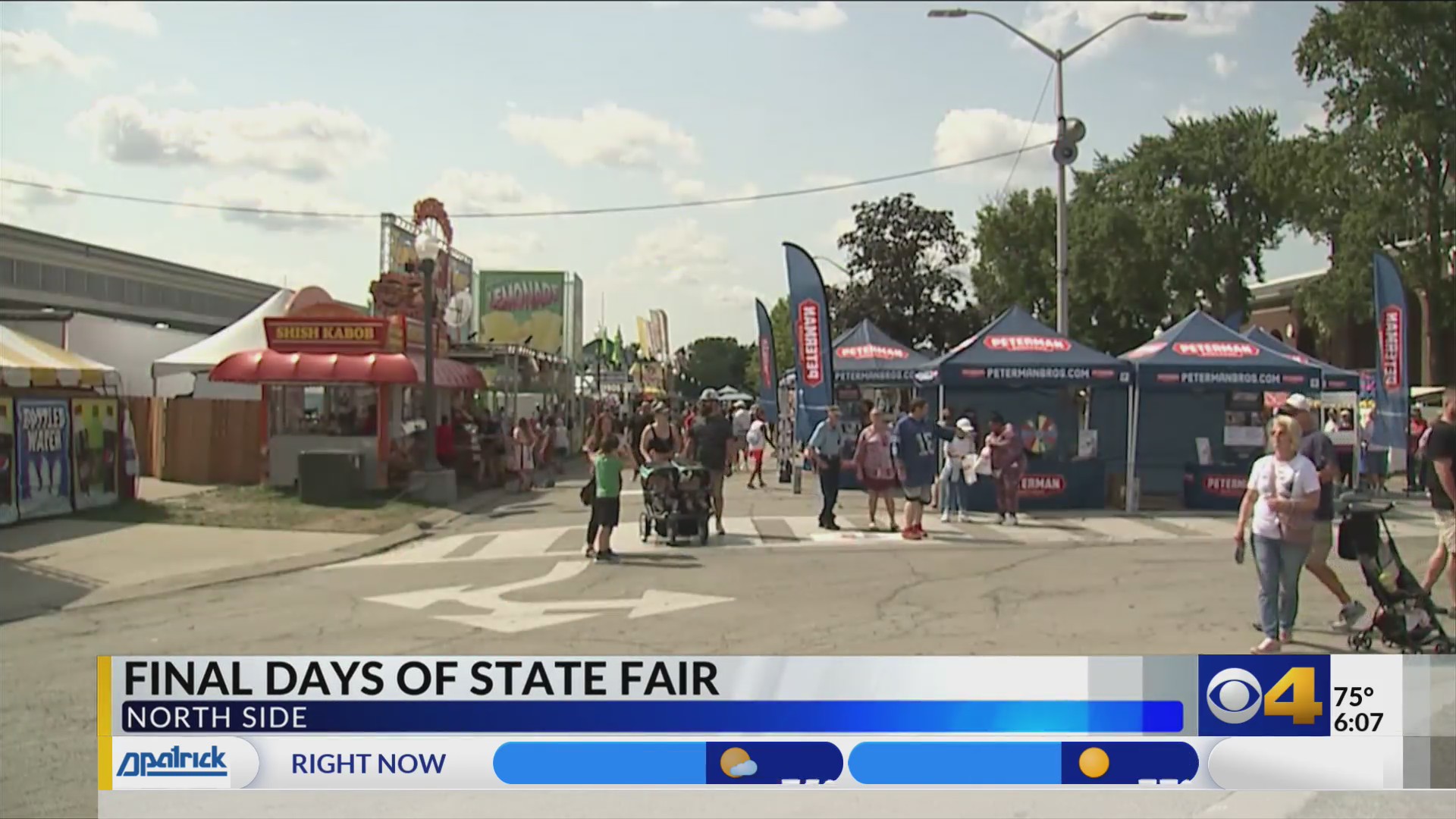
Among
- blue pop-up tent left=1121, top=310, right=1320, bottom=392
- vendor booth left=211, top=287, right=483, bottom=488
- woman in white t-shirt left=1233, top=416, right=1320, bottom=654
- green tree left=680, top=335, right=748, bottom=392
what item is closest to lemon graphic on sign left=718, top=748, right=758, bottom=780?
woman in white t-shirt left=1233, top=416, right=1320, bottom=654

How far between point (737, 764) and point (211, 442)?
23.3 metres

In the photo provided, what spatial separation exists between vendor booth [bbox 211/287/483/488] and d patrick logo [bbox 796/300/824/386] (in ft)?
24.9

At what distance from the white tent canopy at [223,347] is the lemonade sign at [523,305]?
80.9ft

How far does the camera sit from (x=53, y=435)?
17.8 meters

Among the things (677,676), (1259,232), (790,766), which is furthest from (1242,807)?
(1259,232)

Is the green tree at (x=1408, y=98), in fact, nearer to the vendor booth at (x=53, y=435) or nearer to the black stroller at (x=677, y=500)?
the black stroller at (x=677, y=500)

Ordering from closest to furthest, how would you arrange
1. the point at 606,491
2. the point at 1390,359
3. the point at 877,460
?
1. the point at 606,491
2. the point at 877,460
3. the point at 1390,359

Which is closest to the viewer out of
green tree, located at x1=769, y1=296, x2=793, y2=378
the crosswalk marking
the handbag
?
the crosswalk marking

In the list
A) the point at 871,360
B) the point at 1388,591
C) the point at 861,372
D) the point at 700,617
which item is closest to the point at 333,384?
the point at 861,372

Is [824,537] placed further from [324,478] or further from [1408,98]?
[1408,98]

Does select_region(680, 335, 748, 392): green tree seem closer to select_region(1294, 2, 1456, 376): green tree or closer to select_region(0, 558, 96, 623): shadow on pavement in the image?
select_region(1294, 2, 1456, 376): green tree

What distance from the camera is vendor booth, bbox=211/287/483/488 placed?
22.0m

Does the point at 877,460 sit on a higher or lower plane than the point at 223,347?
lower

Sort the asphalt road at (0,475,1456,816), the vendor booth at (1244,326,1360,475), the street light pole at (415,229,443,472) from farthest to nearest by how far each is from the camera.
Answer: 1. the vendor booth at (1244,326,1360,475)
2. the street light pole at (415,229,443,472)
3. the asphalt road at (0,475,1456,816)
